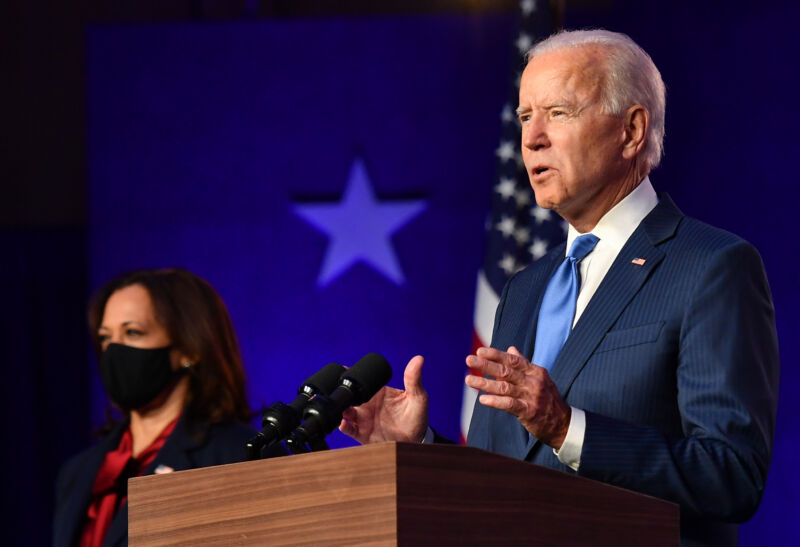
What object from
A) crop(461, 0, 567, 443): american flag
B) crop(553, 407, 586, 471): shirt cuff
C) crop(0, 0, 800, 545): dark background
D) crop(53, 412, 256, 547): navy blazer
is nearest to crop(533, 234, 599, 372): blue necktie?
crop(553, 407, 586, 471): shirt cuff

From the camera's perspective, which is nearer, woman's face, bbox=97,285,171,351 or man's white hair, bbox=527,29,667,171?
man's white hair, bbox=527,29,667,171

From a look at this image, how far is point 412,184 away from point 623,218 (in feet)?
10.1

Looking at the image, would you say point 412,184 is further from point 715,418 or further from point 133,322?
point 715,418

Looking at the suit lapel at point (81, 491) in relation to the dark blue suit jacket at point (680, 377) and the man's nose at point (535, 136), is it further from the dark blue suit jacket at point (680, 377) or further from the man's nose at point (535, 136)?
the man's nose at point (535, 136)

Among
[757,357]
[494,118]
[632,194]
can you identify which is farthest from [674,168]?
[757,357]

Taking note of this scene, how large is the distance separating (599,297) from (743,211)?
298 cm

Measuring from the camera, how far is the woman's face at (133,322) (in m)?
3.69

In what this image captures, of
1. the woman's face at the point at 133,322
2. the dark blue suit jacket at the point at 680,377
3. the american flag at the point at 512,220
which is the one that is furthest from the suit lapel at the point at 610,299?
the american flag at the point at 512,220

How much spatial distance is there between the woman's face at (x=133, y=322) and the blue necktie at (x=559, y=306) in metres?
1.87

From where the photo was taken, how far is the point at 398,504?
Result: 4.32 feet

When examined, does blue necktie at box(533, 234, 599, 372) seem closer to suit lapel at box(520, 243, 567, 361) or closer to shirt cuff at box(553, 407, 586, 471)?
suit lapel at box(520, 243, 567, 361)

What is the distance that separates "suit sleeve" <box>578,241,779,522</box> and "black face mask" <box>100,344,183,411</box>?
2145 millimetres

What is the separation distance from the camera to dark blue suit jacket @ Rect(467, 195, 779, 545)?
5.59ft

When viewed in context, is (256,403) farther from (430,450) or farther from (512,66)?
(430,450)
